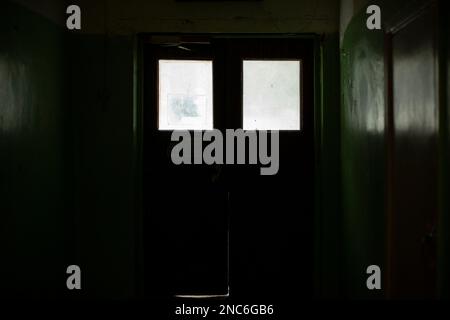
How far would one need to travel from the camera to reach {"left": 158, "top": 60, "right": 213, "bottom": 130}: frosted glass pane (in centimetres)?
384

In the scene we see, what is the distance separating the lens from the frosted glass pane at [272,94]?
12.7ft

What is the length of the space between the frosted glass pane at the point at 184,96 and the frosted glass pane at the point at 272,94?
315 mm

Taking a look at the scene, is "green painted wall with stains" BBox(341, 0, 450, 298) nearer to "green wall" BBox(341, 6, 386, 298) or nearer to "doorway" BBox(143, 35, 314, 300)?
"green wall" BBox(341, 6, 386, 298)

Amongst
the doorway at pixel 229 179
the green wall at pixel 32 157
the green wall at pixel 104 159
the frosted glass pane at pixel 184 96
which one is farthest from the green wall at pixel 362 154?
the green wall at pixel 32 157

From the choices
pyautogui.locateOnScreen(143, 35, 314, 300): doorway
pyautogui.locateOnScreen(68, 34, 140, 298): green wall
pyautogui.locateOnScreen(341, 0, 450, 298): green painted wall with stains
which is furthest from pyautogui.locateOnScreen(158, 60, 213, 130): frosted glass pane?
pyautogui.locateOnScreen(341, 0, 450, 298): green painted wall with stains

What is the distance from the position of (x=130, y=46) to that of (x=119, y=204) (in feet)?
4.10

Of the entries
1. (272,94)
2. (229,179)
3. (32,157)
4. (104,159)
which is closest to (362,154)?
(272,94)

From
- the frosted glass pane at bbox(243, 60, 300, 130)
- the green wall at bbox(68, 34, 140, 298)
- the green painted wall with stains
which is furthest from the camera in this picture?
the frosted glass pane at bbox(243, 60, 300, 130)

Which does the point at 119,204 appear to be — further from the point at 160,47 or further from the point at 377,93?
the point at 377,93

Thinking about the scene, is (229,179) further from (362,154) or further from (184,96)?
(362,154)

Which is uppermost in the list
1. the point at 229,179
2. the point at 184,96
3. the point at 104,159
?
the point at 184,96

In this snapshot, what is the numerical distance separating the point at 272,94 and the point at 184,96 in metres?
0.71

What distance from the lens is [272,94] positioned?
152 inches

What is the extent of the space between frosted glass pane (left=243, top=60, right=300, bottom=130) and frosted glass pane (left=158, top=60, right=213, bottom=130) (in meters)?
0.32
